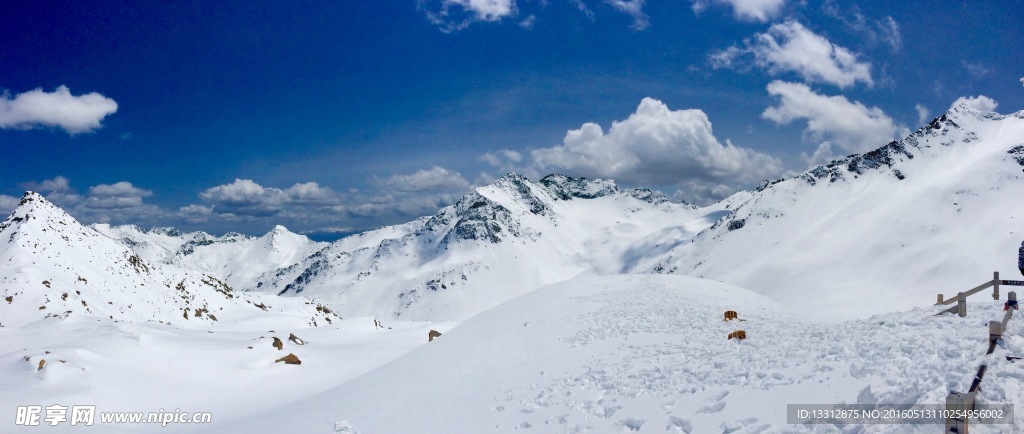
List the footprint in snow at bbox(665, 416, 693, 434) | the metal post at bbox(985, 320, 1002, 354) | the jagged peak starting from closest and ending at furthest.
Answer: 1. the metal post at bbox(985, 320, 1002, 354)
2. the footprint in snow at bbox(665, 416, 693, 434)
3. the jagged peak

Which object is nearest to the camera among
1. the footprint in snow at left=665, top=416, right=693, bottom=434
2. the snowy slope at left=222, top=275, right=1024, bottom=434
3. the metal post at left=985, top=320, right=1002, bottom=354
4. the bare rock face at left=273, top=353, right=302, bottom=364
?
the metal post at left=985, top=320, right=1002, bottom=354

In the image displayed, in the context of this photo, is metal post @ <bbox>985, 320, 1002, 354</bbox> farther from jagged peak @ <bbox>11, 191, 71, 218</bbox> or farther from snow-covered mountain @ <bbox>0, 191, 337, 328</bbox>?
jagged peak @ <bbox>11, 191, 71, 218</bbox>

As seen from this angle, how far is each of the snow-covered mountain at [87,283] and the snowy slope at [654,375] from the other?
1067 inches

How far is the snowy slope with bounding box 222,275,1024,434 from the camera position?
12047mm

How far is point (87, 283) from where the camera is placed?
143 ft

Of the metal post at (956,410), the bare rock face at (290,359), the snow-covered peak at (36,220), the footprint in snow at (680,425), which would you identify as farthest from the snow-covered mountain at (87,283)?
the metal post at (956,410)

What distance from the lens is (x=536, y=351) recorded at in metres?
23.6

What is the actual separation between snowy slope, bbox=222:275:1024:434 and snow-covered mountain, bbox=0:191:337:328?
88.9 feet

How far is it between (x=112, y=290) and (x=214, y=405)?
30793mm

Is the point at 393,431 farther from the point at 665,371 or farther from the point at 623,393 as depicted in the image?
the point at 665,371

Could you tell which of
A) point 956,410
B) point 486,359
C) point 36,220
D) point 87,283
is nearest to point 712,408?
point 956,410

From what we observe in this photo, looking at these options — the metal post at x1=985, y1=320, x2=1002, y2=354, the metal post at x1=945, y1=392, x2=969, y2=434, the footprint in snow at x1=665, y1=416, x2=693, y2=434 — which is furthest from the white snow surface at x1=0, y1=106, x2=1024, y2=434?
the metal post at x1=945, y1=392, x2=969, y2=434

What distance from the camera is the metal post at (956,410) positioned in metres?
9.03

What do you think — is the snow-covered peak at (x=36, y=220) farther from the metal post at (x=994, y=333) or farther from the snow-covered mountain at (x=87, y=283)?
the metal post at (x=994, y=333)
